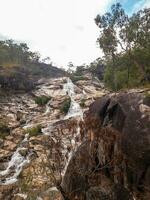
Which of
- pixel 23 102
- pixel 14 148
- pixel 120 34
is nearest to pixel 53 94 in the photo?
pixel 23 102

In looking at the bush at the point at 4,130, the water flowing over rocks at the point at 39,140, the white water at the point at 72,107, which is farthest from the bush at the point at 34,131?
the white water at the point at 72,107

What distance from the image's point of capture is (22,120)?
173 ft

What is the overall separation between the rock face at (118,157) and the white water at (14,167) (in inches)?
424

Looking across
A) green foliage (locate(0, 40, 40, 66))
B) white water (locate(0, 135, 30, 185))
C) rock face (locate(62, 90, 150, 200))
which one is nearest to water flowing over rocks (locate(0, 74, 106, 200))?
white water (locate(0, 135, 30, 185))

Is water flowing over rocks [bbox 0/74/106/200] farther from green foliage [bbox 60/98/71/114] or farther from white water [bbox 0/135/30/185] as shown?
green foliage [bbox 60/98/71/114]

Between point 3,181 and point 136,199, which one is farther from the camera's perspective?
point 3,181

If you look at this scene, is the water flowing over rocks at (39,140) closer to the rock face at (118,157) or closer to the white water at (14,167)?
the white water at (14,167)

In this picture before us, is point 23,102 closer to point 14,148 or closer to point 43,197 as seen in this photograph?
point 14,148

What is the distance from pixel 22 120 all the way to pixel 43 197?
80.3 ft

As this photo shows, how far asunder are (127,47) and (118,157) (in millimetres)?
32999

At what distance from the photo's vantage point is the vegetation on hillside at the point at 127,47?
50031mm

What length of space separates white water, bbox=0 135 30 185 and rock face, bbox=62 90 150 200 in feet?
35.3

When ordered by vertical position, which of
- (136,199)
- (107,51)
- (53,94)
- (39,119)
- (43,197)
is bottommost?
(43,197)

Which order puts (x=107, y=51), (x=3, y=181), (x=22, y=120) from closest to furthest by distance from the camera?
(x=3, y=181) < (x=22, y=120) < (x=107, y=51)
